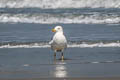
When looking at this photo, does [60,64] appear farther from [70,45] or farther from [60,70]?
[70,45]

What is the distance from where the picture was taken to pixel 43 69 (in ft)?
33.5

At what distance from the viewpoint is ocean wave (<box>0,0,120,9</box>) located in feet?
169

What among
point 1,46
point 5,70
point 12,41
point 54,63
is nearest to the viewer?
point 5,70

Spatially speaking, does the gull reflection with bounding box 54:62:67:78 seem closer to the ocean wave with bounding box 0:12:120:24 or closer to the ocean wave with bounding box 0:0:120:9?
the ocean wave with bounding box 0:12:120:24

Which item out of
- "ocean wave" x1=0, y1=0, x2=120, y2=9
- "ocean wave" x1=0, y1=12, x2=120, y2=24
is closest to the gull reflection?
"ocean wave" x1=0, y1=12, x2=120, y2=24

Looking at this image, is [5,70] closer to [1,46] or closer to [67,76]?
[67,76]

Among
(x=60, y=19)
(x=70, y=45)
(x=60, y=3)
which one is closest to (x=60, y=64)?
(x=70, y=45)

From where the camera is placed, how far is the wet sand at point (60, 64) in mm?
9273

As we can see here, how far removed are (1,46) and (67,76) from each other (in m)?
6.49

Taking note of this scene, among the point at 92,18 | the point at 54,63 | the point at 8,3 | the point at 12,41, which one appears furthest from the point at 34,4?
the point at 54,63

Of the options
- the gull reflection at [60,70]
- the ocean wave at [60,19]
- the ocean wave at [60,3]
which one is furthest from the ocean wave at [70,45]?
the ocean wave at [60,3]

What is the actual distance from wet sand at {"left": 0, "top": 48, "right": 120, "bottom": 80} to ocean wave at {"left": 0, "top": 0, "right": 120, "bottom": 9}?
3538cm

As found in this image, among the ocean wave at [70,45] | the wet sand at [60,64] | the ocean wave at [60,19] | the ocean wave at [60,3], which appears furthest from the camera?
the ocean wave at [60,3]

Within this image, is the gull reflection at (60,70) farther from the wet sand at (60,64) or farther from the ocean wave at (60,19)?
the ocean wave at (60,19)
